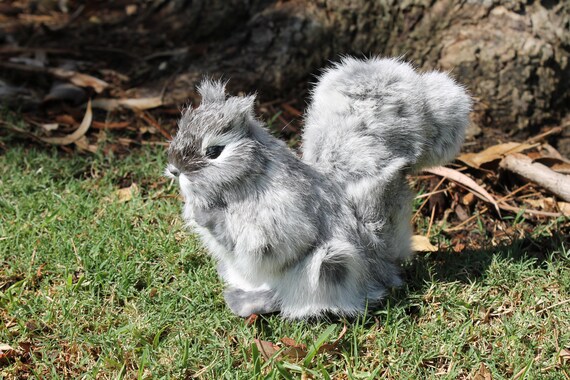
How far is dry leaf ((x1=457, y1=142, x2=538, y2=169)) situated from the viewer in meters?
4.48

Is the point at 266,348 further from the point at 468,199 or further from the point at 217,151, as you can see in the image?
the point at 468,199

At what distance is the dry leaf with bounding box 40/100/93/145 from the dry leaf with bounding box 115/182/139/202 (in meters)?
0.73

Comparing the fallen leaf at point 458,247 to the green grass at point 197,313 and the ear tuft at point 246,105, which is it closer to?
the green grass at point 197,313

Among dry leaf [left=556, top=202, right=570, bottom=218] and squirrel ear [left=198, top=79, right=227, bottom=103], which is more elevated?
squirrel ear [left=198, top=79, right=227, bottom=103]

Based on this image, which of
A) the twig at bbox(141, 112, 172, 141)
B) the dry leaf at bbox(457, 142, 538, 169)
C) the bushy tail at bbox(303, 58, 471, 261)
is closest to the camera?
the bushy tail at bbox(303, 58, 471, 261)

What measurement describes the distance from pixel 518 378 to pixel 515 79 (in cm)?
237

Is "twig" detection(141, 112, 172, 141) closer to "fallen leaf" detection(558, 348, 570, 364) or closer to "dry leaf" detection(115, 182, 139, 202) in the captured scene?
"dry leaf" detection(115, 182, 139, 202)

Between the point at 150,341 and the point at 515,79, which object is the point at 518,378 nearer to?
the point at 150,341

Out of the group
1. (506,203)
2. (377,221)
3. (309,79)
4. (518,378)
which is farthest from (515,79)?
(518,378)

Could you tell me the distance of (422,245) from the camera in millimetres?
3859

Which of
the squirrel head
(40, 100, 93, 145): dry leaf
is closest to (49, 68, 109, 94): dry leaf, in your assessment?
(40, 100, 93, 145): dry leaf

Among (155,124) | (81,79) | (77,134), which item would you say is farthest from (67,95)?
(155,124)

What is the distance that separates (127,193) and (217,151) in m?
1.57

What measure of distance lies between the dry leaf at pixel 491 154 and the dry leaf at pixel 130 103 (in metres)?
2.26
